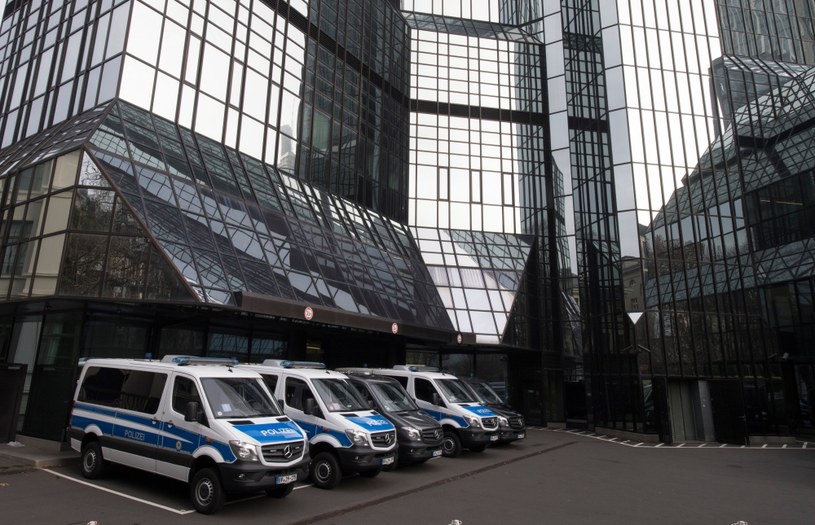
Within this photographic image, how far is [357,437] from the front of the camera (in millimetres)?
10023

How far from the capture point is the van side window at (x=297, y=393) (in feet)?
36.1

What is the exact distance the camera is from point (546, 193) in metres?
31.1

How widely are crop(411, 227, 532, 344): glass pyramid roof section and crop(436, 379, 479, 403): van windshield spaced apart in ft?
25.1

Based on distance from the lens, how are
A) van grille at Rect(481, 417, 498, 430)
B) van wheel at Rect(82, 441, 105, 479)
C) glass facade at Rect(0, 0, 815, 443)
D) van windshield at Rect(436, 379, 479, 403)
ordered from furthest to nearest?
van windshield at Rect(436, 379, 479, 403), van grille at Rect(481, 417, 498, 430), glass facade at Rect(0, 0, 815, 443), van wheel at Rect(82, 441, 105, 479)

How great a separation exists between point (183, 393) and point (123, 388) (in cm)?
177

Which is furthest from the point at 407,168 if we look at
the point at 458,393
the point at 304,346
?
the point at 458,393

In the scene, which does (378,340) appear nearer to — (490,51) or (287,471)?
(287,471)

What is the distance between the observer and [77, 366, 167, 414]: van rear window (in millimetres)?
9156

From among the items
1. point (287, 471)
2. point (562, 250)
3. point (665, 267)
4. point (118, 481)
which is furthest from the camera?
point (562, 250)

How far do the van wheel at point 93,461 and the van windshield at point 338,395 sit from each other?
165 inches

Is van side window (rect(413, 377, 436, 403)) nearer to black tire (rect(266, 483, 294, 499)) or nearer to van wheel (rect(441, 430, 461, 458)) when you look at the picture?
van wheel (rect(441, 430, 461, 458))

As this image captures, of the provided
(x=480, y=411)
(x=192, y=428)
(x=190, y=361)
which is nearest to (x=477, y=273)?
(x=480, y=411)

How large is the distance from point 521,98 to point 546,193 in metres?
6.96

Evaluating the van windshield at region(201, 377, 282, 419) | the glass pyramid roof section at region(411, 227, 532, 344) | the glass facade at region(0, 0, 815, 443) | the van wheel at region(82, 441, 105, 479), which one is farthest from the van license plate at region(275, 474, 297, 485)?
the glass pyramid roof section at region(411, 227, 532, 344)
